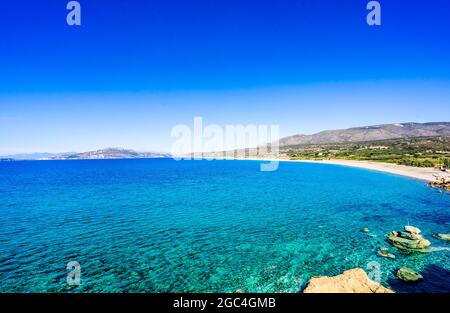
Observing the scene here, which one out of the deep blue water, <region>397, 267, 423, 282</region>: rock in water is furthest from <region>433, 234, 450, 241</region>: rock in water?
<region>397, 267, 423, 282</region>: rock in water

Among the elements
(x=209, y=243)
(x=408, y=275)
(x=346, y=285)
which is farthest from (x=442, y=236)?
(x=209, y=243)

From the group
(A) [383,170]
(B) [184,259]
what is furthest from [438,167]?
(B) [184,259]

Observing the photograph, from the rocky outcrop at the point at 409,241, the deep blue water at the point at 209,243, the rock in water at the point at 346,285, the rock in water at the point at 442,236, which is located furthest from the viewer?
the rock in water at the point at 442,236

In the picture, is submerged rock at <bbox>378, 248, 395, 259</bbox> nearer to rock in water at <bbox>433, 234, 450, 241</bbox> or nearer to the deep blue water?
the deep blue water

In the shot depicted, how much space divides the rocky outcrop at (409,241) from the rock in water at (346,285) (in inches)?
463

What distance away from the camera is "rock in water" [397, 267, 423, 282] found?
1997 centimetres

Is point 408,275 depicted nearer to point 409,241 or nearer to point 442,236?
point 409,241

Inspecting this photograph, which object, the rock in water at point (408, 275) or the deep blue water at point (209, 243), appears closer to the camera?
the rock in water at point (408, 275)

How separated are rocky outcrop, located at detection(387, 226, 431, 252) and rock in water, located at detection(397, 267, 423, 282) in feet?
19.7

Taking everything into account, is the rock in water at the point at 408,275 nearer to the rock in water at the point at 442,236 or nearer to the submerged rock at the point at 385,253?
the submerged rock at the point at 385,253

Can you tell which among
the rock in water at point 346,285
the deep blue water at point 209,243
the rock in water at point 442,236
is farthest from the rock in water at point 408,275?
the rock in water at point 442,236

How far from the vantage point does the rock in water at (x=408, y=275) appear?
65.5 ft

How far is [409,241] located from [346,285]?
1512 cm

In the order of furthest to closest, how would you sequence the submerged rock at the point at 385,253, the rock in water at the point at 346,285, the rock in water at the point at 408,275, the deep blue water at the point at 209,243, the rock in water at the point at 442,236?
the rock in water at the point at 442,236 → the submerged rock at the point at 385,253 → the deep blue water at the point at 209,243 → the rock in water at the point at 408,275 → the rock in water at the point at 346,285
